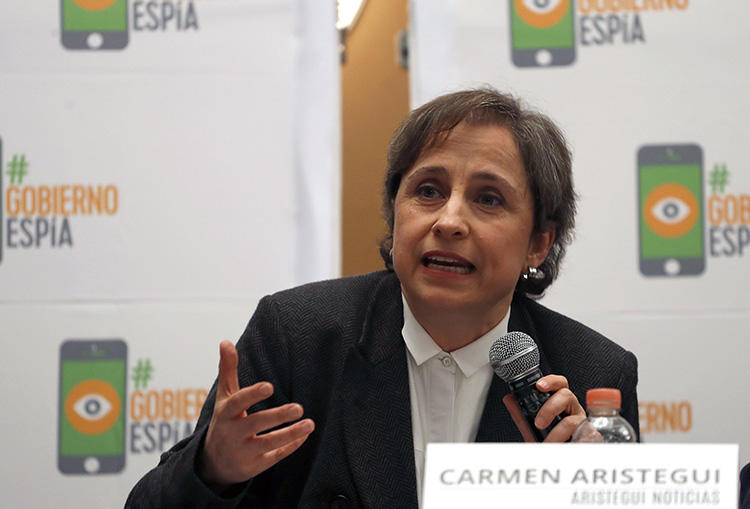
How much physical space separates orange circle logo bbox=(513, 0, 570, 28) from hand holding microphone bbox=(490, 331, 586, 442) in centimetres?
167

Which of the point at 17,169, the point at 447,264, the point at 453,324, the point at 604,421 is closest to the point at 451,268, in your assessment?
the point at 447,264

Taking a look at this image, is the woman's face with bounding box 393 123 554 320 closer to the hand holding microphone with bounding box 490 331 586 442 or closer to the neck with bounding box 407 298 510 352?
the neck with bounding box 407 298 510 352

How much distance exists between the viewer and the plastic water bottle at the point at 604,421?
1089mm

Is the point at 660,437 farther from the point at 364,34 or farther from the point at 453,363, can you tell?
the point at 364,34

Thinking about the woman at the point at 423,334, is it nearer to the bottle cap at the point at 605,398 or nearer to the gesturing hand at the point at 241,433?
the gesturing hand at the point at 241,433

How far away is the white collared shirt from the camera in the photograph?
1771mm

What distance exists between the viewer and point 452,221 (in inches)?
66.2

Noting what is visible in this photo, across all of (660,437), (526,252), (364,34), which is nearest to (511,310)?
(526,252)

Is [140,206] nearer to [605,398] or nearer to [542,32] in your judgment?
[542,32]

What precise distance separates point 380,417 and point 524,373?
44 cm

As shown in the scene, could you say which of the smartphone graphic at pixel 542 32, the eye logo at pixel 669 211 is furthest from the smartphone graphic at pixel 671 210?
the smartphone graphic at pixel 542 32

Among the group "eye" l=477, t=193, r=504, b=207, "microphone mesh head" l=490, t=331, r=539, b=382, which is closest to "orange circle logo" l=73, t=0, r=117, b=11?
"eye" l=477, t=193, r=504, b=207

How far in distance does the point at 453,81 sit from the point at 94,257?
4.06 ft

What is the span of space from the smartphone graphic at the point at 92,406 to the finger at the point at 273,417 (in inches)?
57.0
